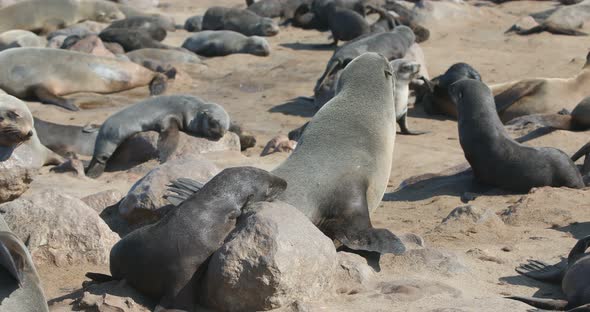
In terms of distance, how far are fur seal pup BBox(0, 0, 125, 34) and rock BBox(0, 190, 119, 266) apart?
11.4m

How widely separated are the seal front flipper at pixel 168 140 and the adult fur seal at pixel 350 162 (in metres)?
2.63

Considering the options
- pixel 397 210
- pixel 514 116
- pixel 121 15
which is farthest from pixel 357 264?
pixel 121 15

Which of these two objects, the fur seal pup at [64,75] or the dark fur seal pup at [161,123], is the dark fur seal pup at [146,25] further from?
the dark fur seal pup at [161,123]

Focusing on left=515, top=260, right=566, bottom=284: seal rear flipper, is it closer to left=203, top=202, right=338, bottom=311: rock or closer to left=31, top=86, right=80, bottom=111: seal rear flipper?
left=203, top=202, right=338, bottom=311: rock

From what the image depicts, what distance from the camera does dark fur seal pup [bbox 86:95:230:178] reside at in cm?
880

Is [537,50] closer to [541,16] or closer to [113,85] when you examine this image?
[541,16]

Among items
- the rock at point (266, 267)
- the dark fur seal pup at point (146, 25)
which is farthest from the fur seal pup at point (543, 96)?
the dark fur seal pup at point (146, 25)

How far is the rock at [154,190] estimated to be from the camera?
19.0 ft

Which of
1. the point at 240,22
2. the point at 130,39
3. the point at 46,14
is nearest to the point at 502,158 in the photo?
the point at 130,39

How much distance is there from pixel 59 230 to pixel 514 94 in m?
6.58

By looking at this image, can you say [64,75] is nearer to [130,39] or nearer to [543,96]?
[130,39]

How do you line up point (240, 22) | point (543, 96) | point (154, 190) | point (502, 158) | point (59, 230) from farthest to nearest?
point (240, 22)
point (543, 96)
point (502, 158)
point (154, 190)
point (59, 230)

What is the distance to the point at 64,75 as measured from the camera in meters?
12.0

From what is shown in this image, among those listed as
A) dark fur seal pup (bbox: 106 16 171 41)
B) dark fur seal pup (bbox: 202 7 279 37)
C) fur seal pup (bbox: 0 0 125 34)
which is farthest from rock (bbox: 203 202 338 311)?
fur seal pup (bbox: 0 0 125 34)
